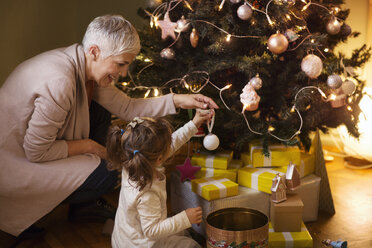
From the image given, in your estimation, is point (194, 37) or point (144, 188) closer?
point (144, 188)

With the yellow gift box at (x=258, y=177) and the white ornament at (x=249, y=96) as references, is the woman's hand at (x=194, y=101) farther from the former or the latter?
the yellow gift box at (x=258, y=177)

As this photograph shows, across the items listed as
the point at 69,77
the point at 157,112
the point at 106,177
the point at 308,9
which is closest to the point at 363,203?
the point at 308,9

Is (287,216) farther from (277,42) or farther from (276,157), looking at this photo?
(277,42)

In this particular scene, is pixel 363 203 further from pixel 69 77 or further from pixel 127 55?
pixel 69 77

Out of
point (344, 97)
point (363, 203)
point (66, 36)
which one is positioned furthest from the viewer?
point (66, 36)

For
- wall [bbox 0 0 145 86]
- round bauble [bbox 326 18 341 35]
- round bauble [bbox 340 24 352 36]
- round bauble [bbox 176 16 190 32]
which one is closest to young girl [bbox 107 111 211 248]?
round bauble [bbox 176 16 190 32]

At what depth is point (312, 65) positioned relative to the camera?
1.63m

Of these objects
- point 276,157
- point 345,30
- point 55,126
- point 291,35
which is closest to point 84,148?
point 55,126

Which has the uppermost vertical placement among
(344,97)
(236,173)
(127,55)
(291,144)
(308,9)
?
(308,9)

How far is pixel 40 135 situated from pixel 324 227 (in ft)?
3.78

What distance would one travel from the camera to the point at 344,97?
70.4 inches

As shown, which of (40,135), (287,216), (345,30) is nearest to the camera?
(40,135)

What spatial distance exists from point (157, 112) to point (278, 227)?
65 cm

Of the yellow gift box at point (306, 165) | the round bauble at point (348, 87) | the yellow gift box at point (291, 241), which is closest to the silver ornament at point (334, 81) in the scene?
the round bauble at point (348, 87)
